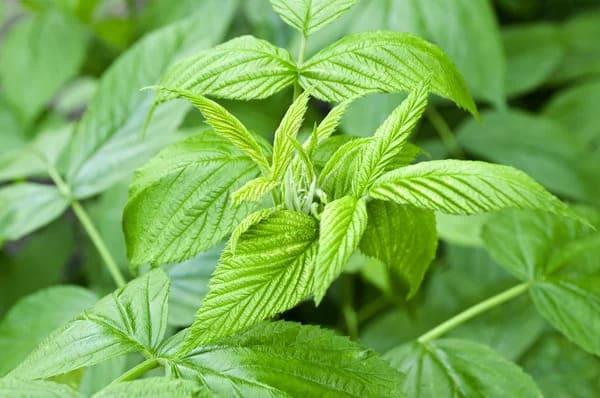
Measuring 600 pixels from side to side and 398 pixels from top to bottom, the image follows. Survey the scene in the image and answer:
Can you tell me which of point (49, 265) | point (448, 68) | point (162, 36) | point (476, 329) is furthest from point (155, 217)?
point (49, 265)

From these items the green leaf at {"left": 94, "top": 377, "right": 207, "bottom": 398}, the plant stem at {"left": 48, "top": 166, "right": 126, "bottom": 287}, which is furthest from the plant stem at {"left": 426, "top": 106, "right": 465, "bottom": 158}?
the green leaf at {"left": 94, "top": 377, "right": 207, "bottom": 398}

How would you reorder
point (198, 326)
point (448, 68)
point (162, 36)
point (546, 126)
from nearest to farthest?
point (198, 326) → point (448, 68) → point (162, 36) → point (546, 126)

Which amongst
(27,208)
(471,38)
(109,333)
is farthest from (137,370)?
(471,38)

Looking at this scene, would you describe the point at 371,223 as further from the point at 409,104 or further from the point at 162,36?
the point at 162,36

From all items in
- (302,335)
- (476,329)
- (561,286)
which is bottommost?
(476,329)

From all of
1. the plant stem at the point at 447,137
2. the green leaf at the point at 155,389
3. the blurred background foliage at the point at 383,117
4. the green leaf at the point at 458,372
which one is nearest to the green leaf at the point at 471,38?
the blurred background foliage at the point at 383,117

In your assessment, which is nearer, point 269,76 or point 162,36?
point 269,76
